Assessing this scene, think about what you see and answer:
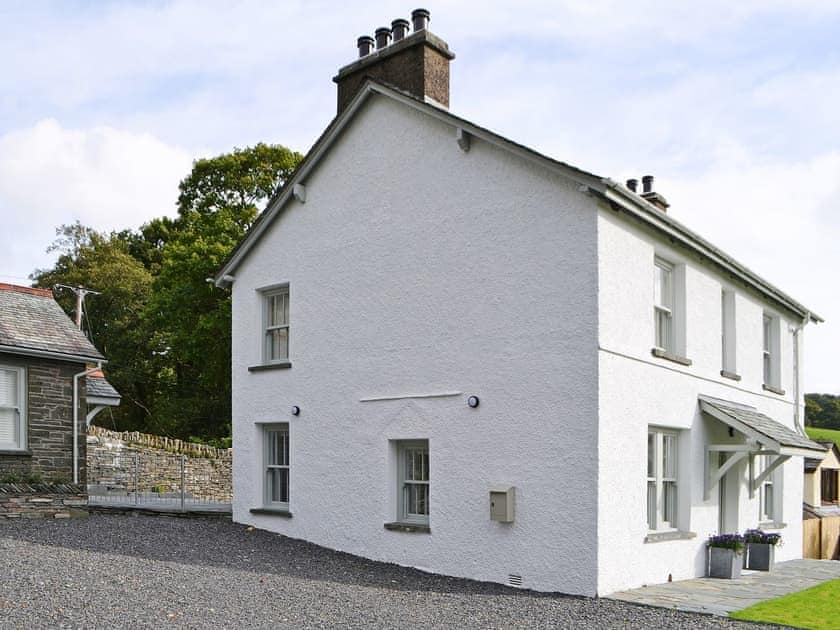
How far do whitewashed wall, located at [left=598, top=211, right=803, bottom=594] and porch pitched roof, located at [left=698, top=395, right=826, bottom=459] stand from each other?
26 cm

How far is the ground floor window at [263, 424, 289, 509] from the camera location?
17.0 metres

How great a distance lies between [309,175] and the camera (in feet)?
54.9

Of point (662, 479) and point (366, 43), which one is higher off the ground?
point (366, 43)

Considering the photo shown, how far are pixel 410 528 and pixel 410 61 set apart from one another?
27.2ft

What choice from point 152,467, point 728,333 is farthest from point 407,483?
point 152,467

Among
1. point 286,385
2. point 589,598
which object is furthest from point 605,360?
point 286,385

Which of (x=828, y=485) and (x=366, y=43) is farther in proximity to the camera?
(x=828, y=485)

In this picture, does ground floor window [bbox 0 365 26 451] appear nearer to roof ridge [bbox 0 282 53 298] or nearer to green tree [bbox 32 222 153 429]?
roof ridge [bbox 0 282 53 298]

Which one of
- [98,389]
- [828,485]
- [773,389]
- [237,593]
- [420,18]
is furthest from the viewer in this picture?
[828,485]

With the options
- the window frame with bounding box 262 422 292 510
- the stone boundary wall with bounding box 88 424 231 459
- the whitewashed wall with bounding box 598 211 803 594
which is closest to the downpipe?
the window frame with bounding box 262 422 292 510

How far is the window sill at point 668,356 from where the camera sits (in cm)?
1391

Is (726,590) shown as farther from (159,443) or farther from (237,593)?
(159,443)

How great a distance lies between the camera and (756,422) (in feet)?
51.6

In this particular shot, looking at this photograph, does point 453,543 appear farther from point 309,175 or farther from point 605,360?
point 309,175
